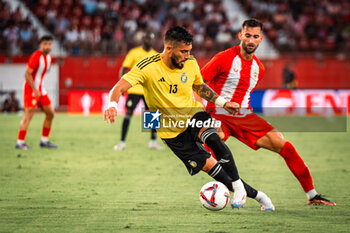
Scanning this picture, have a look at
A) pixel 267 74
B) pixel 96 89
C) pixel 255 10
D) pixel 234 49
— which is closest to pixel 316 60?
pixel 267 74

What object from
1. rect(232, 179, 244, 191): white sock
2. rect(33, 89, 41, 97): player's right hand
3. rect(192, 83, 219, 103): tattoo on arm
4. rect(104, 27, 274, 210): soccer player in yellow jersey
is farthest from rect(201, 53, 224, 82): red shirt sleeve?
rect(33, 89, 41, 97): player's right hand

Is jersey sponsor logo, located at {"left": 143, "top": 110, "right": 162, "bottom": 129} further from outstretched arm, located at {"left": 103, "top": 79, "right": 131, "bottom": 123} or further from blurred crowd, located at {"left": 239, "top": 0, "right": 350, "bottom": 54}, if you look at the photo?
blurred crowd, located at {"left": 239, "top": 0, "right": 350, "bottom": 54}

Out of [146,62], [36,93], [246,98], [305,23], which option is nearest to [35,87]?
[36,93]

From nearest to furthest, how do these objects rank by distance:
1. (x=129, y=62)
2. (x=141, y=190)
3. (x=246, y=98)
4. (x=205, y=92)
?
1. (x=205, y=92)
2. (x=246, y=98)
3. (x=141, y=190)
4. (x=129, y=62)

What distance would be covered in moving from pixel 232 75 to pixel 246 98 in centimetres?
36

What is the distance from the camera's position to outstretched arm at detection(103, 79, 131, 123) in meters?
4.83

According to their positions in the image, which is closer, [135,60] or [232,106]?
[232,106]

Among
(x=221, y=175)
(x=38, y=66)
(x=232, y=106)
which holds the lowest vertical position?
(x=221, y=175)

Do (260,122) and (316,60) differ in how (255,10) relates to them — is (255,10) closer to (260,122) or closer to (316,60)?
(316,60)

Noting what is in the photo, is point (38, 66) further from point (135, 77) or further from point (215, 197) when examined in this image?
point (215, 197)

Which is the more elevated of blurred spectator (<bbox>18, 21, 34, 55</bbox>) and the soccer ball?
blurred spectator (<bbox>18, 21, 34, 55</bbox>)

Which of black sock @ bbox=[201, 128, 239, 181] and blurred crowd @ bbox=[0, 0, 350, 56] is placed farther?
blurred crowd @ bbox=[0, 0, 350, 56]

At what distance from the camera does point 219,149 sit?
5.68 meters

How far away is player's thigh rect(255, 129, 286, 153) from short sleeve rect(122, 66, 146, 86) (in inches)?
65.0
